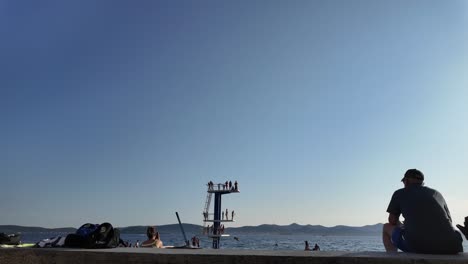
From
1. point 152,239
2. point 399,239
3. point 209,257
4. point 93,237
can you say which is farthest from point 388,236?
point 152,239

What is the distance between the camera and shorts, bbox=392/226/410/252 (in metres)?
4.36

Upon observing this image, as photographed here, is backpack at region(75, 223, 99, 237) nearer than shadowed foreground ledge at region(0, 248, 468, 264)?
No

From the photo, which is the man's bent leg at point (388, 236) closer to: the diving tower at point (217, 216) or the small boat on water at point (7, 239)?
the small boat on water at point (7, 239)

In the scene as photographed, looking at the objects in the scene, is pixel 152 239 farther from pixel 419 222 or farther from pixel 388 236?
pixel 419 222

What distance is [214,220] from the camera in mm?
41094

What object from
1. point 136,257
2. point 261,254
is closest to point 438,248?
point 261,254

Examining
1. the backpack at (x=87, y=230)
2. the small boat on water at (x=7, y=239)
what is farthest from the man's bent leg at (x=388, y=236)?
the small boat on water at (x=7, y=239)

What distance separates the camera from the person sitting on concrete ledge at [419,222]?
13.0 ft

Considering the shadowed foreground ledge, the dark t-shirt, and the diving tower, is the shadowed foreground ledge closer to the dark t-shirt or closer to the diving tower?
the dark t-shirt

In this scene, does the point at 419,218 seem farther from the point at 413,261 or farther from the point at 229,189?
the point at 229,189

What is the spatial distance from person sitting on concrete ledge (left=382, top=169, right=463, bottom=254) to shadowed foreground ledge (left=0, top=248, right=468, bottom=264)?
0.27m

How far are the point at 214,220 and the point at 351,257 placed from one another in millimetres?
38674

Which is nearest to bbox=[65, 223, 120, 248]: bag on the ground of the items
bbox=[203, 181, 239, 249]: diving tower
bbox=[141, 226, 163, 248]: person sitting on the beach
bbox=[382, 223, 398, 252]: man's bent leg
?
bbox=[382, 223, 398, 252]: man's bent leg

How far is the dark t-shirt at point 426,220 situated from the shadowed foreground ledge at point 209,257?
254mm
